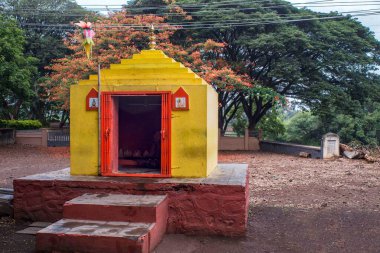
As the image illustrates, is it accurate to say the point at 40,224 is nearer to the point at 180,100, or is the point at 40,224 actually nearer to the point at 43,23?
the point at 180,100

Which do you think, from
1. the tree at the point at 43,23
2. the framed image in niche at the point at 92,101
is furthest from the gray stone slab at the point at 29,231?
the tree at the point at 43,23

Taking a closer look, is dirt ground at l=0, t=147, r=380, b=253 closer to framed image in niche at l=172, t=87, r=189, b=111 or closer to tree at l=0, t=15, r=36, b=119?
framed image in niche at l=172, t=87, r=189, b=111

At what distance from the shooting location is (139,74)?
6699 mm

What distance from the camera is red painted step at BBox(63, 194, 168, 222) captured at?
5219mm

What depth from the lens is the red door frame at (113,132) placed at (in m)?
6.41

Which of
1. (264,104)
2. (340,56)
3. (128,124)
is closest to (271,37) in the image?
(340,56)

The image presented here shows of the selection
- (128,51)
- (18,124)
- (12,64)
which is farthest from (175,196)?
(18,124)

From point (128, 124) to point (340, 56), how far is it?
44.5 ft

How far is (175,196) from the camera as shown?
19.7 ft

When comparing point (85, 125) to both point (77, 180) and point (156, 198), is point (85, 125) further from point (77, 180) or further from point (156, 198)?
point (156, 198)

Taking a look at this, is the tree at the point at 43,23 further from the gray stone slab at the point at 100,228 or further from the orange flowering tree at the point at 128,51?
the gray stone slab at the point at 100,228

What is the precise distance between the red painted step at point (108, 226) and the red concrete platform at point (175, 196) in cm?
21

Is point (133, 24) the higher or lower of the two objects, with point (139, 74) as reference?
higher

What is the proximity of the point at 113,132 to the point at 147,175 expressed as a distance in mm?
898
